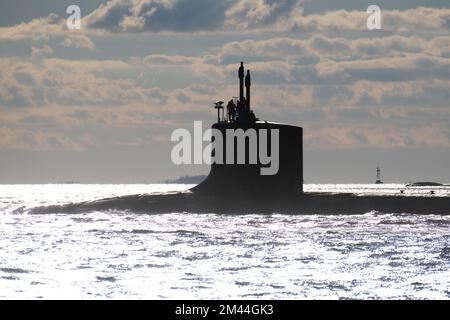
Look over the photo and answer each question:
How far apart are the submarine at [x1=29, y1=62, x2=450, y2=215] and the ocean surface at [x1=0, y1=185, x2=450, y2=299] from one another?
42.4 inches

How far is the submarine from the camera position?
4403 cm

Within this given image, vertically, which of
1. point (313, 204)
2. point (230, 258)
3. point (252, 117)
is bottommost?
point (230, 258)

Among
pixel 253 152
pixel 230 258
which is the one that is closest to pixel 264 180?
pixel 253 152

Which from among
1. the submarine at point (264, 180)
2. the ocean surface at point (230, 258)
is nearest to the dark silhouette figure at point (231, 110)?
the submarine at point (264, 180)

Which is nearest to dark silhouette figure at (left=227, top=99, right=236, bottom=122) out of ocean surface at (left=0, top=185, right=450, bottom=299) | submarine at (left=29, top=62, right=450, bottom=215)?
submarine at (left=29, top=62, right=450, bottom=215)

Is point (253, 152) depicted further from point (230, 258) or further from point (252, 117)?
point (230, 258)

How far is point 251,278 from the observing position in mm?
22562

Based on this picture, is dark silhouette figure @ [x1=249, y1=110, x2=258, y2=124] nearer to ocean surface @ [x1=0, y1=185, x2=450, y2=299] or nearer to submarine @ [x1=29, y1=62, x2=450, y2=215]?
submarine @ [x1=29, y1=62, x2=450, y2=215]

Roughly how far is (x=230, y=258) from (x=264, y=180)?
17.5 meters

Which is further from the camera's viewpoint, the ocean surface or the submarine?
the submarine

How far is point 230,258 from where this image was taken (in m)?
27.1
